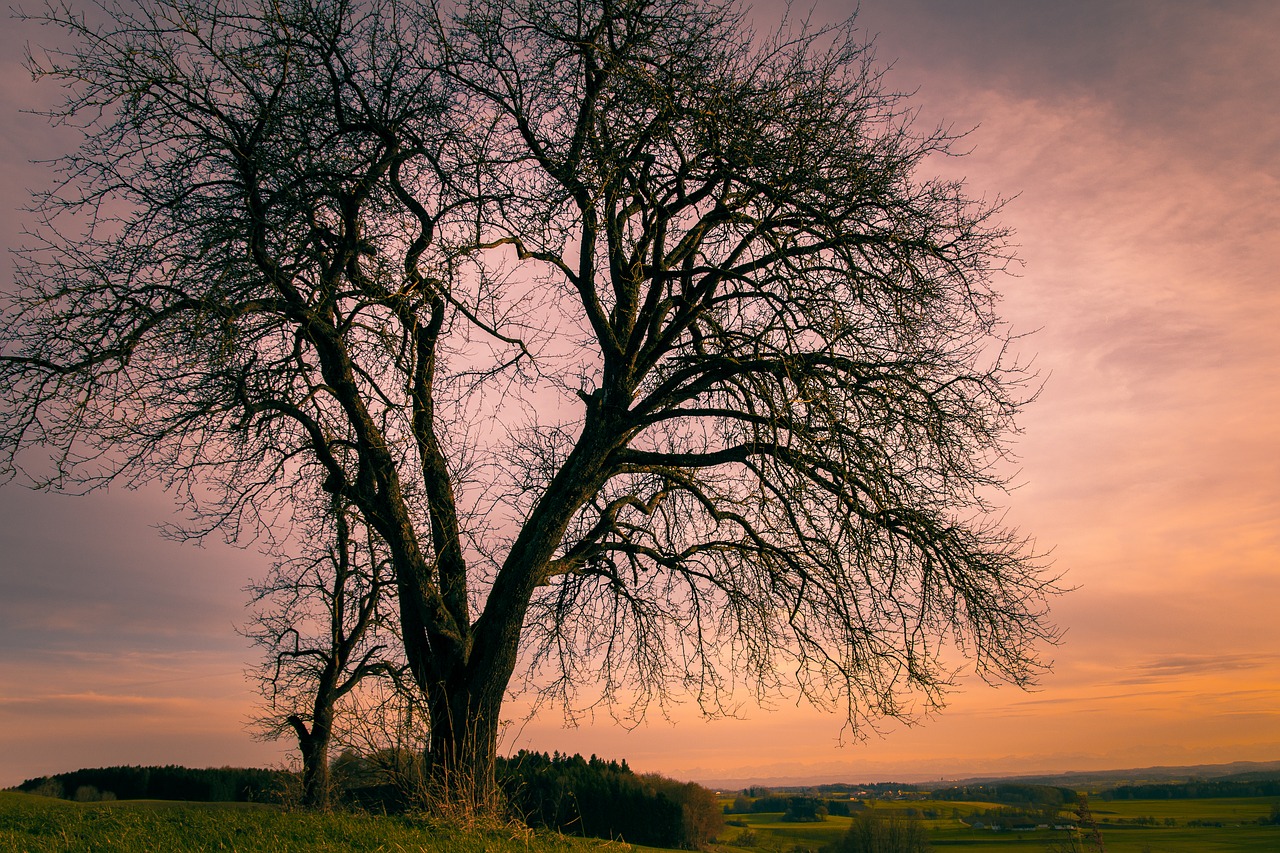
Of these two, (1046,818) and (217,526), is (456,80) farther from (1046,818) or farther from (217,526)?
(1046,818)

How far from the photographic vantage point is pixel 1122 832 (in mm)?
40562

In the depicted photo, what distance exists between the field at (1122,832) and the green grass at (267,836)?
32.5 metres

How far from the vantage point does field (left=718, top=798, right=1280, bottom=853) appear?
1425 inches

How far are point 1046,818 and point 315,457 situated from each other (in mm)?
27644

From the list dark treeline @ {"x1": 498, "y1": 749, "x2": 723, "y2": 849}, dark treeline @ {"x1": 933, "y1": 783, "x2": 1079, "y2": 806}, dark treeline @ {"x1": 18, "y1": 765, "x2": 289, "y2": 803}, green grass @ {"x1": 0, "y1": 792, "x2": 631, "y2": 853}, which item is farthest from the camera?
dark treeline @ {"x1": 18, "y1": 765, "x2": 289, "y2": 803}

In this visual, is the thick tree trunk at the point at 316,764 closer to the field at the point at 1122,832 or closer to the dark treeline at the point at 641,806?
the dark treeline at the point at 641,806

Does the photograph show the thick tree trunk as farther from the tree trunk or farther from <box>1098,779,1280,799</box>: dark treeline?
<box>1098,779,1280,799</box>: dark treeline

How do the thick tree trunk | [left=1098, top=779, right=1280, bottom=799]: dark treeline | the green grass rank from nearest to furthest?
the green grass, the thick tree trunk, [left=1098, top=779, right=1280, bottom=799]: dark treeline

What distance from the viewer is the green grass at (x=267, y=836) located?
5113 millimetres

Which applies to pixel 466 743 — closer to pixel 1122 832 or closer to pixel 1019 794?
pixel 1019 794

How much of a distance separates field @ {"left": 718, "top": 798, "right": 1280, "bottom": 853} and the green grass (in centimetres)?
3249

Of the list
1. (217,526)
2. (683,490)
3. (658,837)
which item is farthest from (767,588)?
(658,837)

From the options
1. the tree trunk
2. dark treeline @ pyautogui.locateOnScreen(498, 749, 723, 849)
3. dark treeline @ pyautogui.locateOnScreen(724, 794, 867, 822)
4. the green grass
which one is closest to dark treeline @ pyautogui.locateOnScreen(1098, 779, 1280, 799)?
dark treeline @ pyautogui.locateOnScreen(724, 794, 867, 822)

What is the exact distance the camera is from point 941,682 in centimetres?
758
